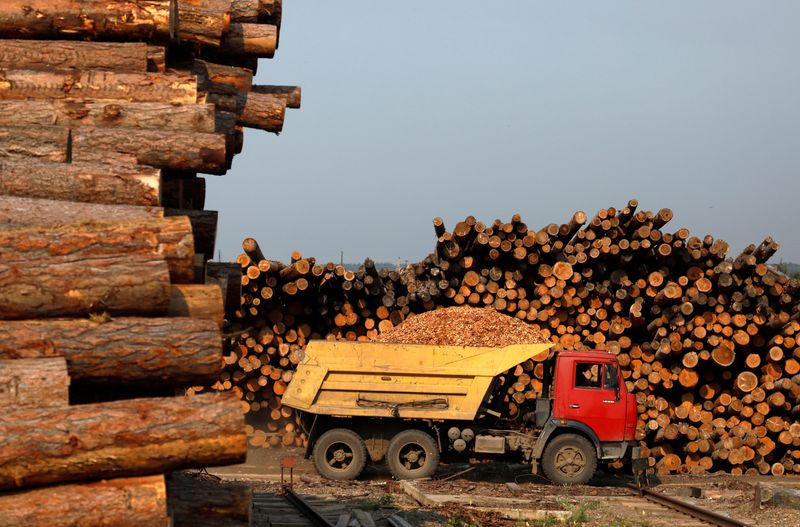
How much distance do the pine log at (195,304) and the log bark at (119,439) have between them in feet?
2.84

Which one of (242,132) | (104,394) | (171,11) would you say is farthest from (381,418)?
(104,394)

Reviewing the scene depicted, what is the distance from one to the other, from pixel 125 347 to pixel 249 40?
556cm

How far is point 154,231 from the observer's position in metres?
7.80

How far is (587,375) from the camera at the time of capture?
1684 cm

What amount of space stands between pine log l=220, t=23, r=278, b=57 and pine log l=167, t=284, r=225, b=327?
4.70 metres

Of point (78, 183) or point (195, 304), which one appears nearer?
point (195, 304)

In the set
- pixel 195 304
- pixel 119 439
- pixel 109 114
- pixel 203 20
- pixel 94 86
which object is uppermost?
pixel 203 20

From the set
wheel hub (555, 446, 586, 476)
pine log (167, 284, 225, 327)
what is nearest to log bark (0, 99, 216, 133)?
pine log (167, 284, 225, 327)

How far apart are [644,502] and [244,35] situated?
796 cm

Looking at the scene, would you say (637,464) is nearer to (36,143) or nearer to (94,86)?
(94,86)

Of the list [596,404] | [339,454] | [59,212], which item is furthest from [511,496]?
[59,212]

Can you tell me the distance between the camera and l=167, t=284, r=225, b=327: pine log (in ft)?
26.1

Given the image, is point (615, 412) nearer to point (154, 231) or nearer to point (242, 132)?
point (242, 132)

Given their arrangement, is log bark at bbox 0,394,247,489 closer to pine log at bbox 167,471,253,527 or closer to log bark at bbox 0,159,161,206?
pine log at bbox 167,471,253,527
